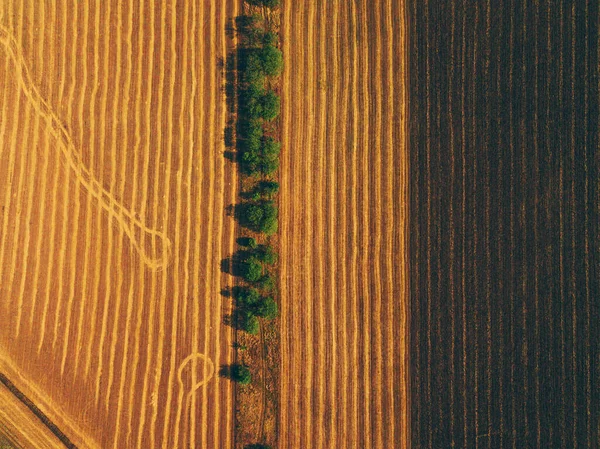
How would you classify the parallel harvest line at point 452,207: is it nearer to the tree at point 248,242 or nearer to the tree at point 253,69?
the tree at point 253,69

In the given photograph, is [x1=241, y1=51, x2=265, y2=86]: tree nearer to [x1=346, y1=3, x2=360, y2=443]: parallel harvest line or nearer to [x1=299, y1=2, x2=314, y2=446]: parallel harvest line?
[x1=299, y1=2, x2=314, y2=446]: parallel harvest line

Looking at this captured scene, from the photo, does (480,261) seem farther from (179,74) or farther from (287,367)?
(179,74)

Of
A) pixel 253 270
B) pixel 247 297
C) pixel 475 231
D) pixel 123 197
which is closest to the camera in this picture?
pixel 253 270

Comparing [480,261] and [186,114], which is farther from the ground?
[186,114]

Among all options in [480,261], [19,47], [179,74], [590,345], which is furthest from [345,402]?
[19,47]

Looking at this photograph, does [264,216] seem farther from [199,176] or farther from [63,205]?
[63,205]

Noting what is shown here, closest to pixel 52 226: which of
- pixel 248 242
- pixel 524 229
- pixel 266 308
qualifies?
pixel 248 242

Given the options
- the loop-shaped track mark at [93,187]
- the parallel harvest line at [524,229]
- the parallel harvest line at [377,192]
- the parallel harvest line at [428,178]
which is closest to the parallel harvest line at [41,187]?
the loop-shaped track mark at [93,187]
